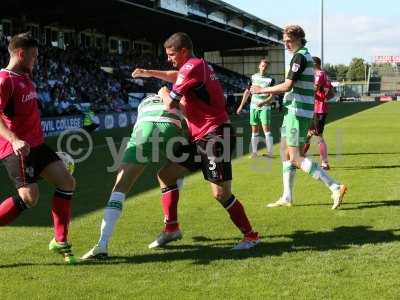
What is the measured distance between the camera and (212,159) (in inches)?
217

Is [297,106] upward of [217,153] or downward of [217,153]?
upward

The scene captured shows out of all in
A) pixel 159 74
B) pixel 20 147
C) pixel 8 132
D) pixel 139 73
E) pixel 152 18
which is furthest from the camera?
pixel 152 18

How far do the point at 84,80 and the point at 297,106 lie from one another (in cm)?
2553

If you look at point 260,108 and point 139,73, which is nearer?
point 139,73

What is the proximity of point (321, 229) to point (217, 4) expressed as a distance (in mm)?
40446

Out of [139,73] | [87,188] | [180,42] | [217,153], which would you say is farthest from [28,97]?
[87,188]

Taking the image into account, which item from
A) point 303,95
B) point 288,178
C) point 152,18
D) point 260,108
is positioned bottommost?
point 288,178

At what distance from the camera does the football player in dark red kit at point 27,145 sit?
5.04 m

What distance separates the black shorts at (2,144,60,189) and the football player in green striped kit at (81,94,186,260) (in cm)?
67

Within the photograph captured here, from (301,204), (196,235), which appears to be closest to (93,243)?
(196,235)

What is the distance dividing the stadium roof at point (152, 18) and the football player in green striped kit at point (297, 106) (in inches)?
938

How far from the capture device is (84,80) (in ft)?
104

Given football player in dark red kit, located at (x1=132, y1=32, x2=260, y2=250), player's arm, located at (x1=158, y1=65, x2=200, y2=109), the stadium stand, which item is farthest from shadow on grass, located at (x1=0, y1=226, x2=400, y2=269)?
the stadium stand

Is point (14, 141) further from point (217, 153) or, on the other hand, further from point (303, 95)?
point (303, 95)
